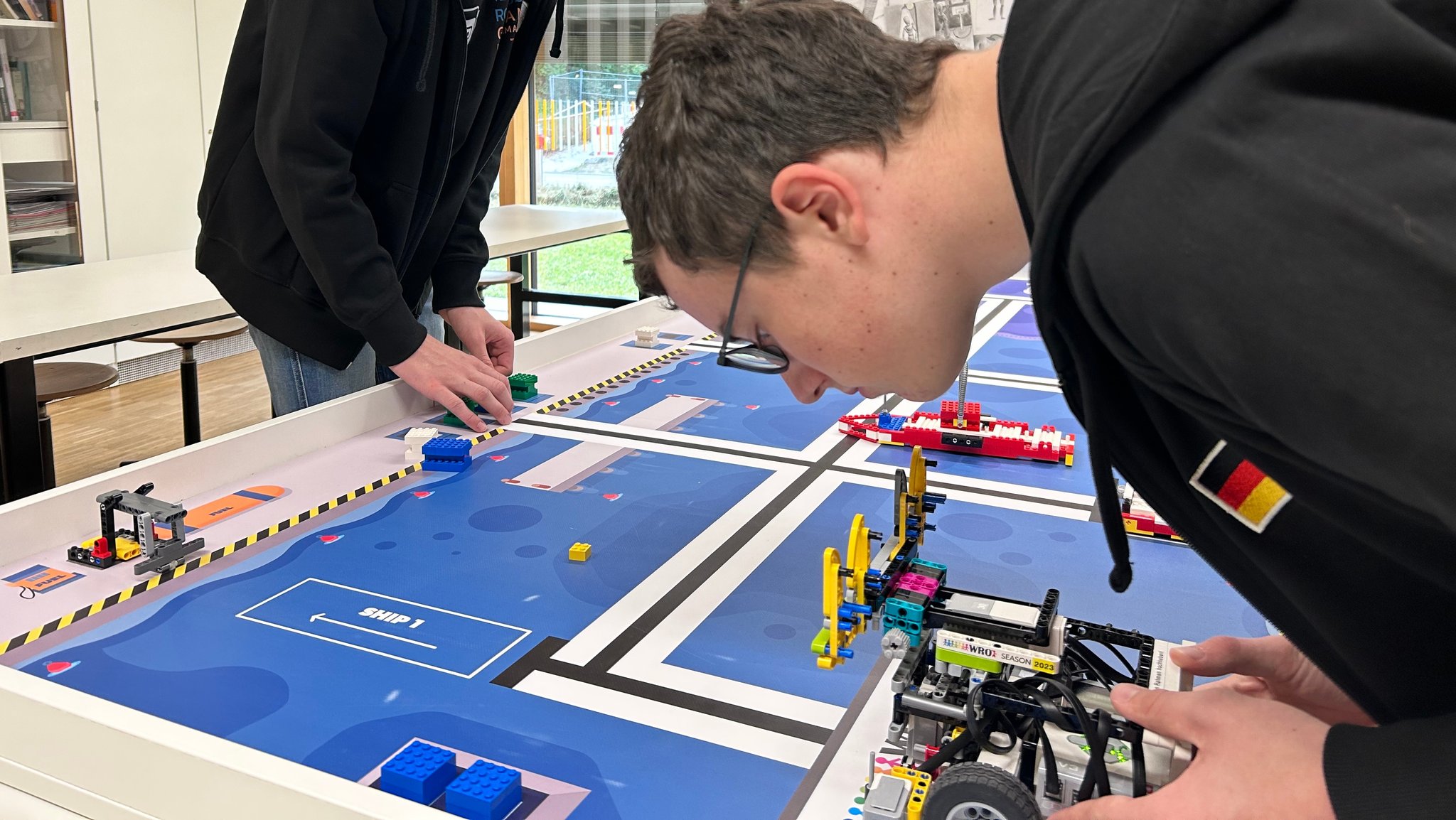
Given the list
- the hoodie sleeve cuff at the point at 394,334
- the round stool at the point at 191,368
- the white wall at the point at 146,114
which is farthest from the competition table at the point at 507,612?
the white wall at the point at 146,114

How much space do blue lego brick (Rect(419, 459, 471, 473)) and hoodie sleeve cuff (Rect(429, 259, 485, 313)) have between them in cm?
56

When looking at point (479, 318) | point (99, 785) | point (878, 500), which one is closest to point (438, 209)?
point (479, 318)

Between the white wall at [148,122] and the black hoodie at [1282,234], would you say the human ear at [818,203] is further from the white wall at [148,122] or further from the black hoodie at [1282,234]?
the white wall at [148,122]

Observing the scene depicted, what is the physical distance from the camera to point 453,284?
2.09m

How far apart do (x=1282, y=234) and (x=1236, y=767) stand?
0.39 metres

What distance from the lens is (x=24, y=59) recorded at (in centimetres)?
438

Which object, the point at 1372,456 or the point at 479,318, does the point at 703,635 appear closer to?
the point at 1372,456

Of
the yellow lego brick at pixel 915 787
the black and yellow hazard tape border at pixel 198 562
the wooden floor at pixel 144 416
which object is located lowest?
the wooden floor at pixel 144 416

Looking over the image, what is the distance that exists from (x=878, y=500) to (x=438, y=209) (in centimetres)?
101

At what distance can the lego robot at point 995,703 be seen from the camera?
795 mm

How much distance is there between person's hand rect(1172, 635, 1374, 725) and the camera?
88 cm

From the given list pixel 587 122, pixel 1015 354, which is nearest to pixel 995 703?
pixel 1015 354

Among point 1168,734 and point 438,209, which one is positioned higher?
point 438,209

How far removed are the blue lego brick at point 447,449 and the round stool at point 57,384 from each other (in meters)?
1.51
